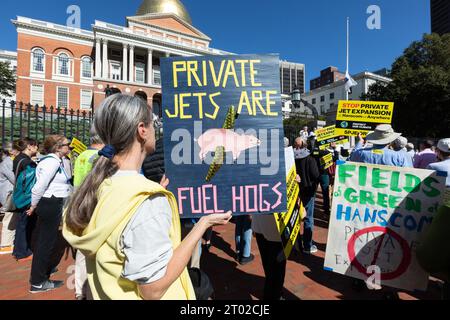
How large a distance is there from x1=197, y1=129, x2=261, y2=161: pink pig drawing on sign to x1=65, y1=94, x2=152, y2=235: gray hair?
0.68 metres

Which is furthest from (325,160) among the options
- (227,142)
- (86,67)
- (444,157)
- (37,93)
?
(86,67)

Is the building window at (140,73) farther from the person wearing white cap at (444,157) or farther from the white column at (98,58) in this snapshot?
the person wearing white cap at (444,157)

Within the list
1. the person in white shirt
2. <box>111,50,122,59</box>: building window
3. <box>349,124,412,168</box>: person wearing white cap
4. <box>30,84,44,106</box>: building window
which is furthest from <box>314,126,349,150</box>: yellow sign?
<box>30,84,44,106</box>: building window

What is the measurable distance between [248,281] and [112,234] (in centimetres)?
290

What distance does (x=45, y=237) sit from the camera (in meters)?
3.22

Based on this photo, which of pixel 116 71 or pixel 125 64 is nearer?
pixel 125 64

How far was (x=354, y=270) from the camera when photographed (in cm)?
248

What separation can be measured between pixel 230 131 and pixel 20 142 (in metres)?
4.50

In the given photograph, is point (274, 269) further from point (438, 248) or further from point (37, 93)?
point (37, 93)

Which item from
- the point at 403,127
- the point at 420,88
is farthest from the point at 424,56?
the point at 403,127

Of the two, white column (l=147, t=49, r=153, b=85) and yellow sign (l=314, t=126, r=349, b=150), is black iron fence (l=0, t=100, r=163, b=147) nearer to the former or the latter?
yellow sign (l=314, t=126, r=349, b=150)

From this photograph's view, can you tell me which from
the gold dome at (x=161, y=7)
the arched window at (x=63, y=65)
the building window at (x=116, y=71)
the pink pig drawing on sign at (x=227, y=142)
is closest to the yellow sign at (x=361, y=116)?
the pink pig drawing on sign at (x=227, y=142)

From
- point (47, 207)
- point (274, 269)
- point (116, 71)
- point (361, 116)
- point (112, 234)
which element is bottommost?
point (274, 269)

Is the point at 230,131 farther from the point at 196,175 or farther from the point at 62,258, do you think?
the point at 62,258
